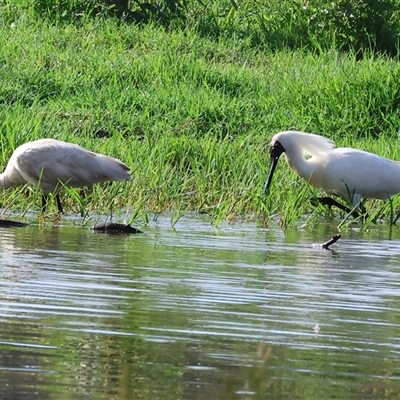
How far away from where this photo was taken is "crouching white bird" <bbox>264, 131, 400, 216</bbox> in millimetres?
9828

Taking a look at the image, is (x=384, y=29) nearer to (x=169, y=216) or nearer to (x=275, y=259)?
(x=169, y=216)

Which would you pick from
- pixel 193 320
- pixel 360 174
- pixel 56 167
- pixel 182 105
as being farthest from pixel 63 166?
pixel 193 320

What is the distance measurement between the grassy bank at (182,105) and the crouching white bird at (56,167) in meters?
0.15

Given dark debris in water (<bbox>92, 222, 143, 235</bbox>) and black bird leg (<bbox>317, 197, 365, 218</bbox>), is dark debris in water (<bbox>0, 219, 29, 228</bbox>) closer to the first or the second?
dark debris in water (<bbox>92, 222, 143, 235</bbox>)

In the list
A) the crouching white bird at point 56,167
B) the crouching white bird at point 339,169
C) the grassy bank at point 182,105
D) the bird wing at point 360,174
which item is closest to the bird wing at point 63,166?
the crouching white bird at point 56,167

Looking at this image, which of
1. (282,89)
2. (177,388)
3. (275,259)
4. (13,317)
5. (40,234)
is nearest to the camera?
(177,388)

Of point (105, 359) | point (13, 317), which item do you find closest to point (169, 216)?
point (13, 317)

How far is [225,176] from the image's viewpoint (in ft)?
33.1

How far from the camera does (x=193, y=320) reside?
4645 millimetres

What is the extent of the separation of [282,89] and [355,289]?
7.52m

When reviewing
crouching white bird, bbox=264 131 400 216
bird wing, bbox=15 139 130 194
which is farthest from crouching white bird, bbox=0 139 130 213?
crouching white bird, bbox=264 131 400 216

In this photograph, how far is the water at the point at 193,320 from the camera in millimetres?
3611

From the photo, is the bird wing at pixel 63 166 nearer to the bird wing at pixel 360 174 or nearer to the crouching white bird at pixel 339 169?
the crouching white bird at pixel 339 169

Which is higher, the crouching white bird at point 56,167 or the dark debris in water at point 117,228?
the crouching white bird at point 56,167
